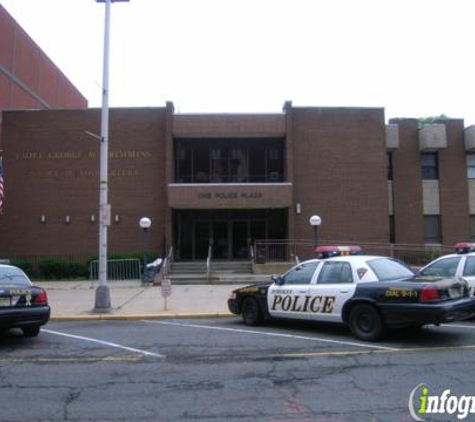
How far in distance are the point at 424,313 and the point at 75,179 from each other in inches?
861

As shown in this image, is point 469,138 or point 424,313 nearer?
point 424,313

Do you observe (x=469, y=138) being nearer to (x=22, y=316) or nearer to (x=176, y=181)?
(x=176, y=181)

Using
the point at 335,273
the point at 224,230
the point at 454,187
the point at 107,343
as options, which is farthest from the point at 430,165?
the point at 107,343

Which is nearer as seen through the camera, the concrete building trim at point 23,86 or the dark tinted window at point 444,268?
the dark tinted window at point 444,268

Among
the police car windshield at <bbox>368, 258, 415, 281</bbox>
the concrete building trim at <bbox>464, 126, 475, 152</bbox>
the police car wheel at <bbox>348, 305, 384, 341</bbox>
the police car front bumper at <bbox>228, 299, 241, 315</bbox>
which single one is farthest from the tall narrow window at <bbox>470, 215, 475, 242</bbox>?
the police car wheel at <bbox>348, 305, 384, 341</bbox>

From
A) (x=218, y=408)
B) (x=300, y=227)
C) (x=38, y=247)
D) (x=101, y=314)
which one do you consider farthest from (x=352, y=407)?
(x=38, y=247)

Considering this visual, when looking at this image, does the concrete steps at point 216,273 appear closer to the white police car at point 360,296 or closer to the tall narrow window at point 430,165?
the white police car at point 360,296

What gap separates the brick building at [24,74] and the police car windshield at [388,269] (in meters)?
25.2

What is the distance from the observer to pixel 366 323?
893 cm

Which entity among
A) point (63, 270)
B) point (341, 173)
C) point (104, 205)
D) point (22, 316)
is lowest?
point (22, 316)

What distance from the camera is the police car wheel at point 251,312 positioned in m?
10.8

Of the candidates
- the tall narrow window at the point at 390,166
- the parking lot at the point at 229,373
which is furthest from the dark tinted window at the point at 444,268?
the tall narrow window at the point at 390,166

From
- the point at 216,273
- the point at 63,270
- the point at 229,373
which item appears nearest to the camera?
the point at 229,373

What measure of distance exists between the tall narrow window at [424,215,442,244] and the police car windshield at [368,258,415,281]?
64.6 ft
